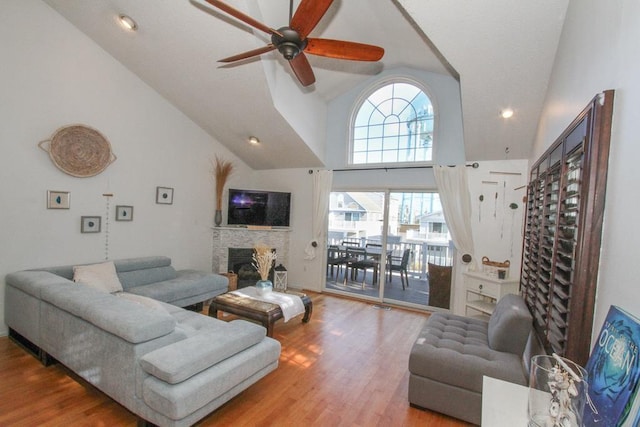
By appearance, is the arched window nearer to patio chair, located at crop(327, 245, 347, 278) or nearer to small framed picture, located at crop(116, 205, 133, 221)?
patio chair, located at crop(327, 245, 347, 278)

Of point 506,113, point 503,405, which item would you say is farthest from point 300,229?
point 503,405

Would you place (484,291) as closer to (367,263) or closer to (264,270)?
(367,263)

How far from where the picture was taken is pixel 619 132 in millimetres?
1268

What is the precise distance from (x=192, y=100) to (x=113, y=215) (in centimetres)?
196

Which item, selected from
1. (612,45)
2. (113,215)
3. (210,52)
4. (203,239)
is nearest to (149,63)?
(210,52)

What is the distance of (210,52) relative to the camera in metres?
3.46

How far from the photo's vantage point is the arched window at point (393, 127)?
4723 mm

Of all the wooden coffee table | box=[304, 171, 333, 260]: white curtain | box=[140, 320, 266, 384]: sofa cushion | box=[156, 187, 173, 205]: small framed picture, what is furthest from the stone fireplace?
box=[140, 320, 266, 384]: sofa cushion

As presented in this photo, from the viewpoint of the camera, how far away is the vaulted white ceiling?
2.49 metres

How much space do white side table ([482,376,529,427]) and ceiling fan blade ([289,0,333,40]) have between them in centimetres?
229

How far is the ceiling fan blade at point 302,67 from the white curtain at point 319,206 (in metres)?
2.52

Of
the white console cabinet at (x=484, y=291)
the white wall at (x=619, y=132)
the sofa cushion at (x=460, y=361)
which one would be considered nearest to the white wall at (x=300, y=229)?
the white console cabinet at (x=484, y=291)

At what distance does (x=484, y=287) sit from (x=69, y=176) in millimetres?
5249

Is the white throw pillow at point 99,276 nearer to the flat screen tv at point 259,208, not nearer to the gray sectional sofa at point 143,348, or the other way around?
the gray sectional sofa at point 143,348
